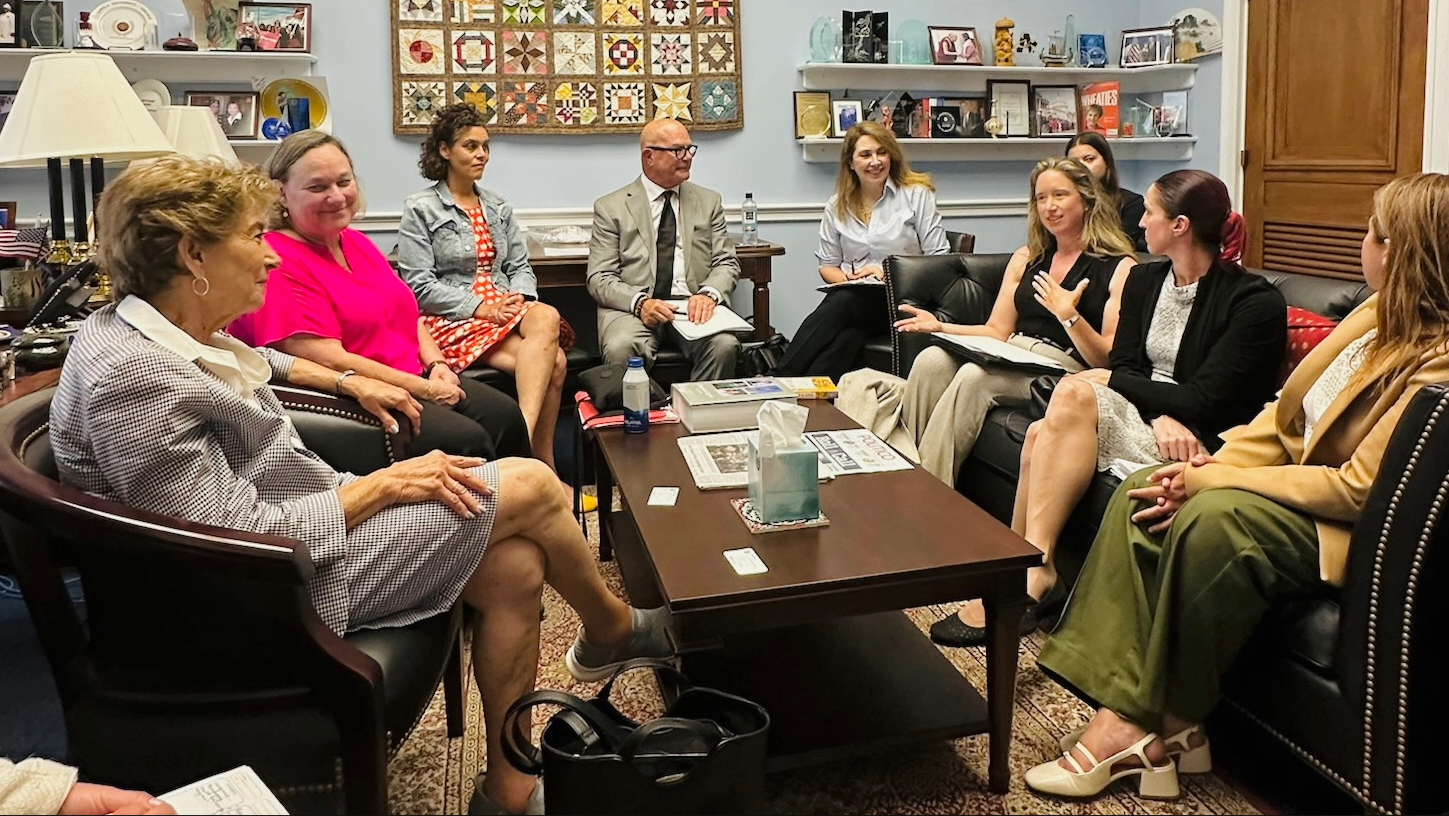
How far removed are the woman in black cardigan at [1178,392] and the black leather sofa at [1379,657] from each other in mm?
607

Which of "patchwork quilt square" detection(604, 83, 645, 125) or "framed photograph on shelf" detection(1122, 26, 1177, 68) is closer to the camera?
"patchwork quilt square" detection(604, 83, 645, 125)

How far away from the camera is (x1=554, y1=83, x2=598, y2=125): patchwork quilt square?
4840mm

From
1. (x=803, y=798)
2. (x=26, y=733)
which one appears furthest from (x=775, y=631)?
(x=26, y=733)

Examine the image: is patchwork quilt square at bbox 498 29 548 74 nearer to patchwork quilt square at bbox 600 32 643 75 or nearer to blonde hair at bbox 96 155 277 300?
patchwork quilt square at bbox 600 32 643 75

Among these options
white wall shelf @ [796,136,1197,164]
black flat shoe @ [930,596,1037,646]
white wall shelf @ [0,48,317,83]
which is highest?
white wall shelf @ [0,48,317,83]

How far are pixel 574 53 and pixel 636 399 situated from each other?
2.58 meters

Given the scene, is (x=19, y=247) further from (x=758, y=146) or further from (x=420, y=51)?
(x=758, y=146)

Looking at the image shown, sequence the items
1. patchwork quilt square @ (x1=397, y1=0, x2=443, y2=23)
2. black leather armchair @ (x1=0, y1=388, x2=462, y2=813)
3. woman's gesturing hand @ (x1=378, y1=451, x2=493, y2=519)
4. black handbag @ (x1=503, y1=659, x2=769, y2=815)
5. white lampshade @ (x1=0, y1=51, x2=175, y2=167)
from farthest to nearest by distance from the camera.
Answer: patchwork quilt square @ (x1=397, y1=0, x2=443, y2=23) → white lampshade @ (x1=0, y1=51, x2=175, y2=167) → woman's gesturing hand @ (x1=378, y1=451, x2=493, y2=519) → black handbag @ (x1=503, y1=659, x2=769, y2=815) → black leather armchair @ (x1=0, y1=388, x2=462, y2=813)

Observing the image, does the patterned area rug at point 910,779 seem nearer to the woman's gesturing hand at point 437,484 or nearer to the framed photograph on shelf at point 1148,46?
the woman's gesturing hand at point 437,484

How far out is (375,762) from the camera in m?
1.49

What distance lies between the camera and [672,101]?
494 cm

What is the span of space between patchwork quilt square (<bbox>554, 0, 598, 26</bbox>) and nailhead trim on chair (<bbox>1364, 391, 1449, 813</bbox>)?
3946mm

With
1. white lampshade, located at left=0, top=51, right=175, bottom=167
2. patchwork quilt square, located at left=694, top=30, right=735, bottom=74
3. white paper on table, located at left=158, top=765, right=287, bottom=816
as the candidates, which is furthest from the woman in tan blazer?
patchwork quilt square, located at left=694, top=30, right=735, bottom=74

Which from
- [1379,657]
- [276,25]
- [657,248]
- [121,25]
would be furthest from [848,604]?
[121,25]
